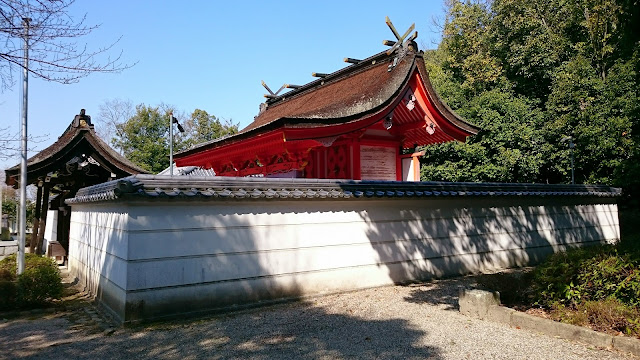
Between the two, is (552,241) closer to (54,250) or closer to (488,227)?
(488,227)

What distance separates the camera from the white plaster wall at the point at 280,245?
632 centimetres

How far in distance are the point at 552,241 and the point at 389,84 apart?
6.39 metres

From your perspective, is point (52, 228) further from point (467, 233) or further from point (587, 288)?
point (587, 288)

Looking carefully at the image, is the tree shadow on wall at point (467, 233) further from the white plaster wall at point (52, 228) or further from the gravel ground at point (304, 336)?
the white plaster wall at point (52, 228)

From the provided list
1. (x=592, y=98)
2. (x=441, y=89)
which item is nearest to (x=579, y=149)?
(x=592, y=98)

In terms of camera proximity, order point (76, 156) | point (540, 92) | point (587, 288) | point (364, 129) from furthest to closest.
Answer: point (540, 92) < point (76, 156) < point (364, 129) < point (587, 288)

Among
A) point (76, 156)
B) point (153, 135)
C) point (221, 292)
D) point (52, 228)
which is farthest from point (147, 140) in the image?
point (221, 292)

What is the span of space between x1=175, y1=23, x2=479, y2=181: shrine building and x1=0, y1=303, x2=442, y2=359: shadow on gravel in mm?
3758

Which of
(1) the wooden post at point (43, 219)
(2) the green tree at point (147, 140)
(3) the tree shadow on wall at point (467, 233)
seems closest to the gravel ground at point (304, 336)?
(3) the tree shadow on wall at point (467, 233)

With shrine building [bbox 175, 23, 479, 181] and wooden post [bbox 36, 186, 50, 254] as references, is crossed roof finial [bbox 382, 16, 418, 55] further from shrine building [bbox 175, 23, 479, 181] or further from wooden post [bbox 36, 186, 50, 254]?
wooden post [bbox 36, 186, 50, 254]

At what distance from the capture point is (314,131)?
854 centimetres

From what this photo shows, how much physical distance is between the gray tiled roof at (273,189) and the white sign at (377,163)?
169 cm

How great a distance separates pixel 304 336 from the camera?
5.52m

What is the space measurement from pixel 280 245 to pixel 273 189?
0.99 meters
